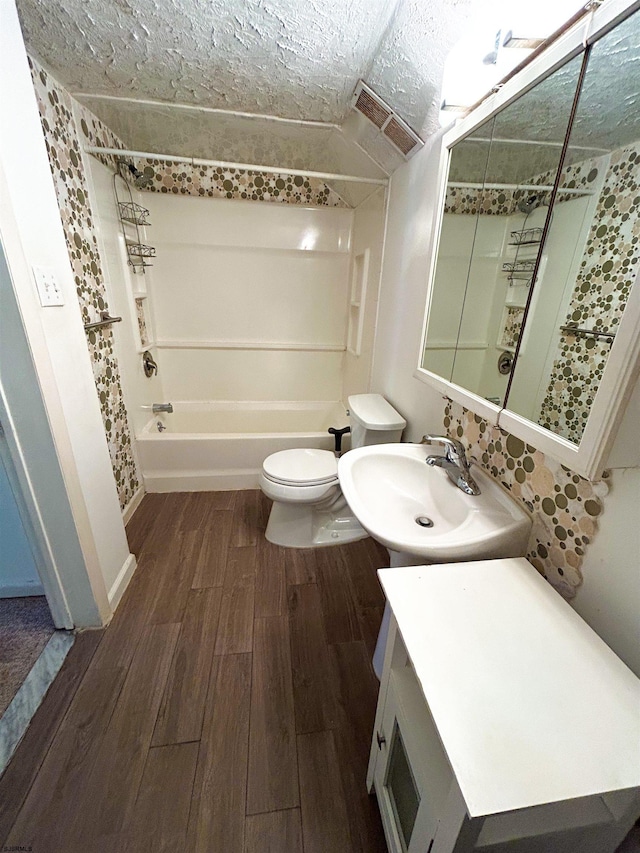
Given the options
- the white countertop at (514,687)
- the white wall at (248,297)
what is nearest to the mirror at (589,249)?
the white countertop at (514,687)

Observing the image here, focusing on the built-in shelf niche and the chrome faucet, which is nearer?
the chrome faucet

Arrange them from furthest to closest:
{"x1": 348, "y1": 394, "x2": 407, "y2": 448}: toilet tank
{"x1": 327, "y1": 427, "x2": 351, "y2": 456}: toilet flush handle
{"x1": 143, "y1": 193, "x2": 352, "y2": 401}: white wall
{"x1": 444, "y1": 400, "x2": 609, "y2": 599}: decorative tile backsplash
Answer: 1. {"x1": 143, "y1": 193, "x2": 352, "y2": 401}: white wall
2. {"x1": 327, "y1": 427, "x2": 351, "y2": 456}: toilet flush handle
3. {"x1": 348, "y1": 394, "x2": 407, "y2": 448}: toilet tank
4. {"x1": 444, "y1": 400, "x2": 609, "y2": 599}: decorative tile backsplash

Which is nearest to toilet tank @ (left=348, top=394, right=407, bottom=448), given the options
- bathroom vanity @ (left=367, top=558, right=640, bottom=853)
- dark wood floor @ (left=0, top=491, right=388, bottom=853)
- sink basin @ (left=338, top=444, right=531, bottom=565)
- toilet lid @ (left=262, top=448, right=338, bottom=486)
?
toilet lid @ (left=262, top=448, right=338, bottom=486)

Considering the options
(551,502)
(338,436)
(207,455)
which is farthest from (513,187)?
(207,455)

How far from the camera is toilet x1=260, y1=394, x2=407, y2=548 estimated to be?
1.79 meters

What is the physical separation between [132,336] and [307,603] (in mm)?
1993

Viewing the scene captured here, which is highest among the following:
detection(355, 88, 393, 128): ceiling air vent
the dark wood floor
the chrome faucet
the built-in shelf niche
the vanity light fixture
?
detection(355, 88, 393, 128): ceiling air vent

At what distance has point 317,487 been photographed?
182cm

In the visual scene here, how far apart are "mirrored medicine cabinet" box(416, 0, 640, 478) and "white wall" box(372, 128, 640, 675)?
103 mm

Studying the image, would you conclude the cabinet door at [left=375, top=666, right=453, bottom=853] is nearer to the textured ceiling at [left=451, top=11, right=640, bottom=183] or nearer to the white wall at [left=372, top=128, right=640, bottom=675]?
the white wall at [left=372, top=128, right=640, bottom=675]

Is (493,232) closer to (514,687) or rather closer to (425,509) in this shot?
(425,509)

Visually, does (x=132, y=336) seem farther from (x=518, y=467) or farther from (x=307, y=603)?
(x=518, y=467)

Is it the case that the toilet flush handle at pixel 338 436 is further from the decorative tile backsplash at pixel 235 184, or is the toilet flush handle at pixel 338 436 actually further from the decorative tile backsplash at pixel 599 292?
the decorative tile backsplash at pixel 235 184

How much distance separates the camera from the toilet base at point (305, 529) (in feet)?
6.32
